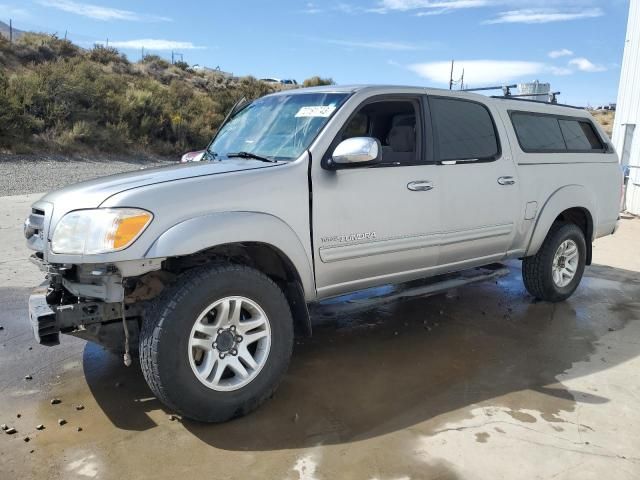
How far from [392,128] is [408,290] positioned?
1416 millimetres

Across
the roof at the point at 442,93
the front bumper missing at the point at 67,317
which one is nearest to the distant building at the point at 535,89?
the roof at the point at 442,93

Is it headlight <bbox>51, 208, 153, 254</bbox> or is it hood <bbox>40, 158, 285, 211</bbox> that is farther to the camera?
hood <bbox>40, 158, 285, 211</bbox>

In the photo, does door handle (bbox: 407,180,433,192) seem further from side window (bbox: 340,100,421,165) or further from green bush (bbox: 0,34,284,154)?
green bush (bbox: 0,34,284,154)

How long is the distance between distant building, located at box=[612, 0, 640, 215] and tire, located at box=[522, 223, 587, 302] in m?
6.87

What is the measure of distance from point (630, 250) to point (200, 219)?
7.66 metres

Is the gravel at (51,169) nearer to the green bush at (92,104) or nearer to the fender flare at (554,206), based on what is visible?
the green bush at (92,104)

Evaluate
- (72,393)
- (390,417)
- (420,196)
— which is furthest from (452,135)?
(72,393)

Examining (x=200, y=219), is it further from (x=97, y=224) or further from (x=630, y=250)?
(x=630, y=250)

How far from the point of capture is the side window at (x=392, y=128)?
4402 millimetres

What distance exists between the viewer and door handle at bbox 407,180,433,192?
4.16 m

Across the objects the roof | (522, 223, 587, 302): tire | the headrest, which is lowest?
(522, 223, 587, 302): tire

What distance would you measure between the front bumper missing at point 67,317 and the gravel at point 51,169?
8.62 meters

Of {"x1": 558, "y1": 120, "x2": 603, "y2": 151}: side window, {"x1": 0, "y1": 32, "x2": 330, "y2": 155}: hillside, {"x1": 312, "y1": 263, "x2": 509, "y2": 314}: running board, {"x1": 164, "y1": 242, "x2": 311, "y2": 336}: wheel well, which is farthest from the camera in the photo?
{"x1": 0, "y1": 32, "x2": 330, "y2": 155}: hillside

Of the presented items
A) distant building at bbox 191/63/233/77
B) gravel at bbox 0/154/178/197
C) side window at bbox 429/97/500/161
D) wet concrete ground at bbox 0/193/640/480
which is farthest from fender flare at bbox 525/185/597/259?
distant building at bbox 191/63/233/77
